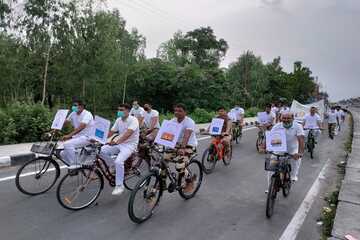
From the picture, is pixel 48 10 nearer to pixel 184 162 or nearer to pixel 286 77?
pixel 184 162

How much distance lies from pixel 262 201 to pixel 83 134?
380 centimetres

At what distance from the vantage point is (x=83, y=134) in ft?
21.0

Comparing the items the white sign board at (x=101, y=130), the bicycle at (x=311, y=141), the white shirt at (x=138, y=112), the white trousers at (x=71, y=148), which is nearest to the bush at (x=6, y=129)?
the white shirt at (x=138, y=112)

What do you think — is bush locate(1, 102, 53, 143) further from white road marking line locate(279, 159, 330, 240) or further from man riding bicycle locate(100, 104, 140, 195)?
white road marking line locate(279, 159, 330, 240)

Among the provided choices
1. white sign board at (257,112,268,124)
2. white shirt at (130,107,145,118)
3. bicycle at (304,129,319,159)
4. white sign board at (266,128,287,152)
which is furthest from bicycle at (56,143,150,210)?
bicycle at (304,129,319,159)

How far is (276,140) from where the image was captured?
A: 545 cm

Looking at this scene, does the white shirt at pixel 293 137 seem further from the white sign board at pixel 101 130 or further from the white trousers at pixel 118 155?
the white sign board at pixel 101 130

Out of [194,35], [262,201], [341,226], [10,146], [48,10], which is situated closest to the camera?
[341,226]

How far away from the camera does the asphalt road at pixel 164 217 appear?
4.30 meters

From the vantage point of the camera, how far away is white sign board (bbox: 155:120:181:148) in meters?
5.12

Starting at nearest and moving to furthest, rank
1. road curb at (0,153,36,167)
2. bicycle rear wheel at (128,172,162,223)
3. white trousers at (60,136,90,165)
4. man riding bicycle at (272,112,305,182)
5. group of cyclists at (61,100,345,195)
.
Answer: bicycle rear wheel at (128,172,162,223)
group of cyclists at (61,100,345,195)
man riding bicycle at (272,112,305,182)
white trousers at (60,136,90,165)
road curb at (0,153,36,167)

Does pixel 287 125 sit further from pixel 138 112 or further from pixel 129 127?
pixel 138 112

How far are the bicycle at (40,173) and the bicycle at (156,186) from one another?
212cm

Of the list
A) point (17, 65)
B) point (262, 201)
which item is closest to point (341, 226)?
point (262, 201)
